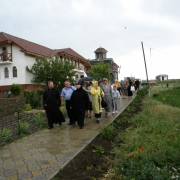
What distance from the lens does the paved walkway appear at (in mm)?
7734

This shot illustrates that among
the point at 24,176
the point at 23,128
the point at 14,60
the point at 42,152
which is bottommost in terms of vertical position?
the point at 24,176

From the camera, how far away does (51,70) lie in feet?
149

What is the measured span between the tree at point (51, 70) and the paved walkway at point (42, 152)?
3166cm

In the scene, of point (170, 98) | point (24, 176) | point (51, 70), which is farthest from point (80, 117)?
point (51, 70)

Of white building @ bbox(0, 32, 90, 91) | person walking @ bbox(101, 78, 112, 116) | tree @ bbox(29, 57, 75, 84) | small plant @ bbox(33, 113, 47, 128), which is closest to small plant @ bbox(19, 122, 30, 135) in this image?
small plant @ bbox(33, 113, 47, 128)

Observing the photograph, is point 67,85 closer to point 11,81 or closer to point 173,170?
point 173,170

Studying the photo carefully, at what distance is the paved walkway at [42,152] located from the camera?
25.4 feet

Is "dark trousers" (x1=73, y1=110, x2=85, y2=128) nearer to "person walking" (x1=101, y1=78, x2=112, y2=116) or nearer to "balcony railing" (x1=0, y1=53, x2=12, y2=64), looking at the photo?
"person walking" (x1=101, y1=78, x2=112, y2=116)

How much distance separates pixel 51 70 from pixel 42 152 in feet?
118

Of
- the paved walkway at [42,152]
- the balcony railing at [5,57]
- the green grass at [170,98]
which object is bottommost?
the paved walkway at [42,152]

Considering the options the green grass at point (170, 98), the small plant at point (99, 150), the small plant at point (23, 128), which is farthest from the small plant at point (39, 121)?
the green grass at point (170, 98)

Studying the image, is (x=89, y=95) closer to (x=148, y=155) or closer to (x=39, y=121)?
(x=39, y=121)

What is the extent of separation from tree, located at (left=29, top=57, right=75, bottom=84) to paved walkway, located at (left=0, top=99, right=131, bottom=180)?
31658 mm

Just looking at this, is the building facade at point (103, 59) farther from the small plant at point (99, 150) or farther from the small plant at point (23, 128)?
the small plant at point (99, 150)
